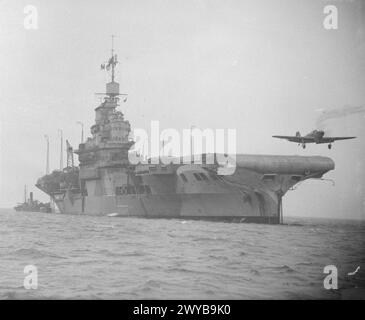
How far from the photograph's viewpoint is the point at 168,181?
1366 inches

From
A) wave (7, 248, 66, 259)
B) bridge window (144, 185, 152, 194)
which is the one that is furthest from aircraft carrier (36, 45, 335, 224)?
wave (7, 248, 66, 259)

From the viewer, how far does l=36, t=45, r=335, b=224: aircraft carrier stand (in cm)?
2920

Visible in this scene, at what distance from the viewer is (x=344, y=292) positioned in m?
10.0

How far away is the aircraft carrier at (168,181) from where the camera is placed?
29203mm

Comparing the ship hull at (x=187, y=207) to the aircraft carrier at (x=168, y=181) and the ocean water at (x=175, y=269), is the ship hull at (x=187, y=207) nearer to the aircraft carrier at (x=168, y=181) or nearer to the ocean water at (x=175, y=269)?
the aircraft carrier at (x=168, y=181)

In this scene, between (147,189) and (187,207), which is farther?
(147,189)

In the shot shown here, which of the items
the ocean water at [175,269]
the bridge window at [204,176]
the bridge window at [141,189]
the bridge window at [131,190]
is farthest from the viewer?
the bridge window at [131,190]

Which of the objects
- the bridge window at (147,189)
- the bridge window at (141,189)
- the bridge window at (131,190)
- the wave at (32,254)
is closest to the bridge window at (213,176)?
the bridge window at (147,189)

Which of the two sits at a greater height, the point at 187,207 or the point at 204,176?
the point at 204,176

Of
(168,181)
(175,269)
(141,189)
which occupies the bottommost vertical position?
(175,269)

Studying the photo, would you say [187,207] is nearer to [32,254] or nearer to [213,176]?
[213,176]

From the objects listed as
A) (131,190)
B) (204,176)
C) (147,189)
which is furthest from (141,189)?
(204,176)
